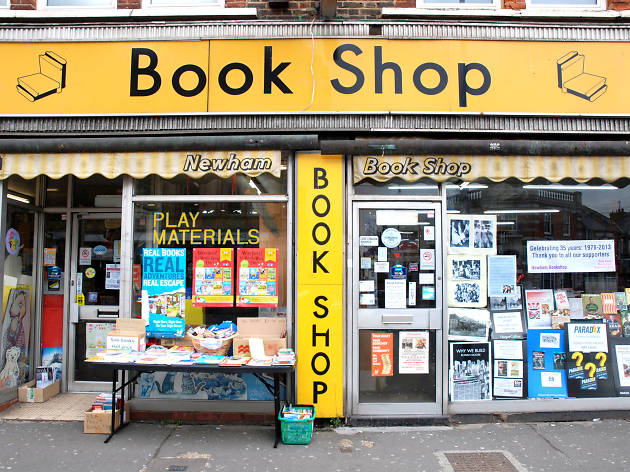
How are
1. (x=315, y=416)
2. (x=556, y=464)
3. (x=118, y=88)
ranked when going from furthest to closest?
1. (x=118, y=88)
2. (x=315, y=416)
3. (x=556, y=464)

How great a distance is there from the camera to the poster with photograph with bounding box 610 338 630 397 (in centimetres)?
534

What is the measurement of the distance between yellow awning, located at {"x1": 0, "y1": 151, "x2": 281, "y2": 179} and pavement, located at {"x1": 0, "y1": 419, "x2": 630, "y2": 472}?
280 cm

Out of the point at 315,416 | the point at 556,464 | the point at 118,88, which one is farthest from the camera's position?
the point at 118,88

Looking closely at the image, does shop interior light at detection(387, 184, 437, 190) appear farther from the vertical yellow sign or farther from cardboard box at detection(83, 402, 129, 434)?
cardboard box at detection(83, 402, 129, 434)

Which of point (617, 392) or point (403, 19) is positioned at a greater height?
point (403, 19)

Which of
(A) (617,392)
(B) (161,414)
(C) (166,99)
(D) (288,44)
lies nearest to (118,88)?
(C) (166,99)

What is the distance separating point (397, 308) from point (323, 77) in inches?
109

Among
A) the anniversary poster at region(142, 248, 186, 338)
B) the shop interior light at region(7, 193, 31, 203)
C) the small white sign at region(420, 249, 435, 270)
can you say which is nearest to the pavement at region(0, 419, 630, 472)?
the anniversary poster at region(142, 248, 186, 338)

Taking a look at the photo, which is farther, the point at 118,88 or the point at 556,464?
the point at 118,88

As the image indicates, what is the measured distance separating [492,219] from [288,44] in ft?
10.4

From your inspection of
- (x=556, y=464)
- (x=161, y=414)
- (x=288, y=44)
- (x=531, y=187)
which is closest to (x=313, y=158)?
(x=288, y=44)

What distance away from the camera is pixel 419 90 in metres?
5.17

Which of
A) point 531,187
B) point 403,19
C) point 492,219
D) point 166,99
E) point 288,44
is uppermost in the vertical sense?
point 403,19

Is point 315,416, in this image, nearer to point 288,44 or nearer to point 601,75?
point 288,44
